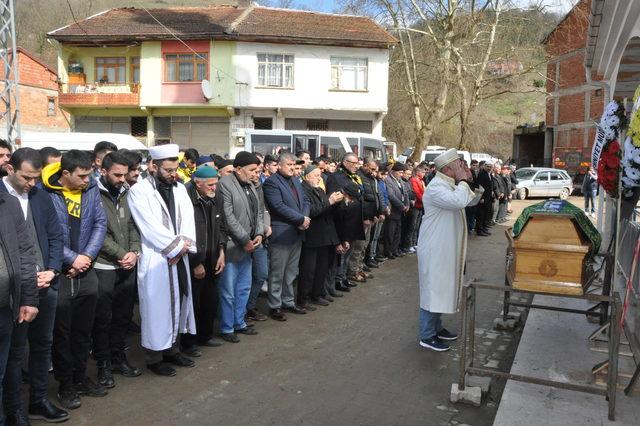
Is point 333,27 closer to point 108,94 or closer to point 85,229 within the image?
point 108,94

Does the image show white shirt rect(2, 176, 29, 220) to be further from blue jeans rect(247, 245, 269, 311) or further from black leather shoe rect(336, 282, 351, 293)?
black leather shoe rect(336, 282, 351, 293)

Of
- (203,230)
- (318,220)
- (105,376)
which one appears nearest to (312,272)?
(318,220)

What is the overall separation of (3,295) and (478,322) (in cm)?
531

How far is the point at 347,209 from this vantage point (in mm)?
7938

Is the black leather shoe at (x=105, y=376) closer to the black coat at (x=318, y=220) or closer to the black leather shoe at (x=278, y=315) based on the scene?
the black leather shoe at (x=278, y=315)

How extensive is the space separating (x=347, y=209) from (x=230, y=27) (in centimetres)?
2261

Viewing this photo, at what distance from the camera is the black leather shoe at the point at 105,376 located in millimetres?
4637

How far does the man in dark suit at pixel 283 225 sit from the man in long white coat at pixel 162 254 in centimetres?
173

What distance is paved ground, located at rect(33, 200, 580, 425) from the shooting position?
418 centimetres

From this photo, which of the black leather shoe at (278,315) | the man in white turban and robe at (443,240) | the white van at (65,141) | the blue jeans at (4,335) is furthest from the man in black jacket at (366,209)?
the white van at (65,141)

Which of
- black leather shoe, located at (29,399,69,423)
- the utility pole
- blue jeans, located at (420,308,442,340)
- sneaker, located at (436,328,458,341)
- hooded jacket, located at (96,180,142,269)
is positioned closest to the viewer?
black leather shoe, located at (29,399,69,423)

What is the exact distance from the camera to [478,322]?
685 cm

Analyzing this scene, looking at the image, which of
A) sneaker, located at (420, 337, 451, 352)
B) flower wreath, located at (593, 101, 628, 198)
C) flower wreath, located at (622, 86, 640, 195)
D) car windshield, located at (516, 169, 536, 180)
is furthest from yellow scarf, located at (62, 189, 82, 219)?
car windshield, located at (516, 169, 536, 180)

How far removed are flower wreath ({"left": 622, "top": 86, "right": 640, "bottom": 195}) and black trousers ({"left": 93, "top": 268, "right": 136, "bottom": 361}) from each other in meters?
4.26
